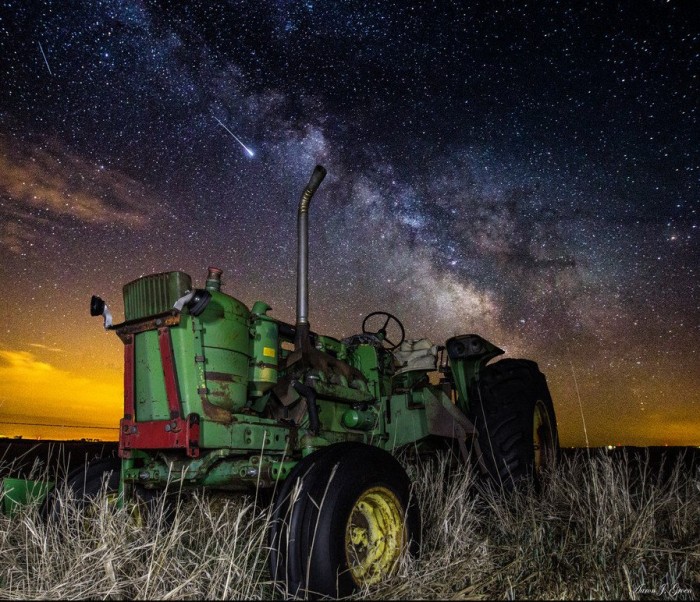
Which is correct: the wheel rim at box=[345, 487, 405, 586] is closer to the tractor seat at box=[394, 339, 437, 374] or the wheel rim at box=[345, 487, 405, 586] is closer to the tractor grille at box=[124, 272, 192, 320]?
the tractor grille at box=[124, 272, 192, 320]

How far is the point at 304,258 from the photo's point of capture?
4195 millimetres

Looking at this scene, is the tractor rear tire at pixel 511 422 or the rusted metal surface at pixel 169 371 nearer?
the rusted metal surface at pixel 169 371

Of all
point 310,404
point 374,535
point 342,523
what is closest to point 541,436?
point 310,404

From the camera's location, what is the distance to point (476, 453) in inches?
191

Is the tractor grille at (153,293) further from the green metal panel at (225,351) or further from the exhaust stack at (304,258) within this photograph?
the exhaust stack at (304,258)

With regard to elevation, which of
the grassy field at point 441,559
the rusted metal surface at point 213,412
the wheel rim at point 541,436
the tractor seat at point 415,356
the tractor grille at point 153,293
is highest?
the tractor grille at point 153,293

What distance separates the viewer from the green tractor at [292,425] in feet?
9.25

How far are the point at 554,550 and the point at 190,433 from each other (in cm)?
210

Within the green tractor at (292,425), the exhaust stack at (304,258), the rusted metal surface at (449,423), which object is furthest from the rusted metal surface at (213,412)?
the rusted metal surface at (449,423)

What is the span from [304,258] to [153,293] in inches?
43.6

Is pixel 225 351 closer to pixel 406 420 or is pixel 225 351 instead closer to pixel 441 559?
pixel 441 559

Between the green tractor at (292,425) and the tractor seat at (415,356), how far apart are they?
12.9 inches

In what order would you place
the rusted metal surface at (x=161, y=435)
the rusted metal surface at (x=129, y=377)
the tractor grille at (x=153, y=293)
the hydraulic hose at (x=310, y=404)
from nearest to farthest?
the rusted metal surface at (x=161, y=435)
the tractor grille at (x=153, y=293)
the rusted metal surface at (x=129, y=377)
the hydraulic hose at (x=310, y=404)

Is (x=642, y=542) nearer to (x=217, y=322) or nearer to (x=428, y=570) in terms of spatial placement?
(x=428, y=570)
